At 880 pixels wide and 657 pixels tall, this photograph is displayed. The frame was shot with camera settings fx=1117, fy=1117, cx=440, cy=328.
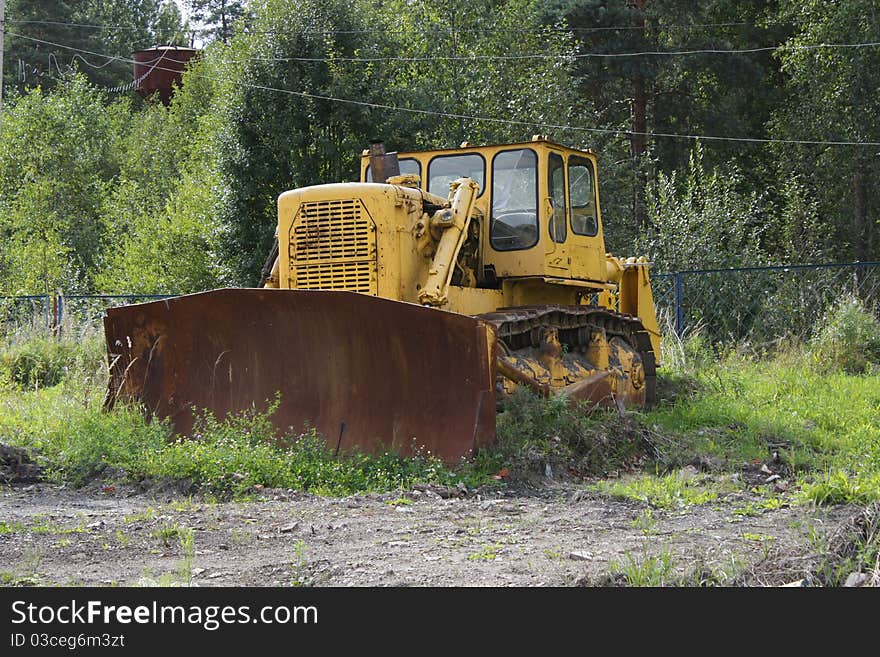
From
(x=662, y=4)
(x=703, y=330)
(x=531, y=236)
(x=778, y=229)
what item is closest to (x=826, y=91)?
(x=778, y=229)

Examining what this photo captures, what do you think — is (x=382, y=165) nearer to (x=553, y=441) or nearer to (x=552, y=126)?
(x=553, y=441)

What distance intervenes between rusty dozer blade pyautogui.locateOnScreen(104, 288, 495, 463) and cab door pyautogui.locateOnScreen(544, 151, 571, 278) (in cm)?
250

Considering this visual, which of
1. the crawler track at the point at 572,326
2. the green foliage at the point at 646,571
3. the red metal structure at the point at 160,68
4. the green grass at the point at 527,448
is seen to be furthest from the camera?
the red metal structure at the point at 160,68

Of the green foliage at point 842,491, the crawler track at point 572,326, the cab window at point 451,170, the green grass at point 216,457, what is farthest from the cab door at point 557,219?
the green foliage at point 842,491

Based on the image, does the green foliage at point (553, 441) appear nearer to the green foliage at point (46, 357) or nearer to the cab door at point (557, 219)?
the cab door at point (557, 219)

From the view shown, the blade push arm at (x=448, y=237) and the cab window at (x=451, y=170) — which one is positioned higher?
the cab window at (x=451, y=170)

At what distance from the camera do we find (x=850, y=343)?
15234 millimetres

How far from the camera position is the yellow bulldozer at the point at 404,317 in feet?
27.1

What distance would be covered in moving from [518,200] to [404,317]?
2638 mm

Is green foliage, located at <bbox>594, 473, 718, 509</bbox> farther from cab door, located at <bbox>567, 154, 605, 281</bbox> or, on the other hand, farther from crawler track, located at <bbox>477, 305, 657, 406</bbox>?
cab door, located at <bbox>567, 154, 605, 281</bbox>

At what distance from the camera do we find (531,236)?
10.4 metres

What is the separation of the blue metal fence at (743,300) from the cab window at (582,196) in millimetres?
6523

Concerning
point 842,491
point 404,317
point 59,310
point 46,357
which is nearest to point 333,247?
point 404,317

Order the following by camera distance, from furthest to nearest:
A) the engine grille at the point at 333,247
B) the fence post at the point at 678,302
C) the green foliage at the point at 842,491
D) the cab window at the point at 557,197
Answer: the fence post at the point at 678,302 → the cab window at the point at 557,197 → the engine grille at the point at 333,247 → the green foliage at the point at 842,491
